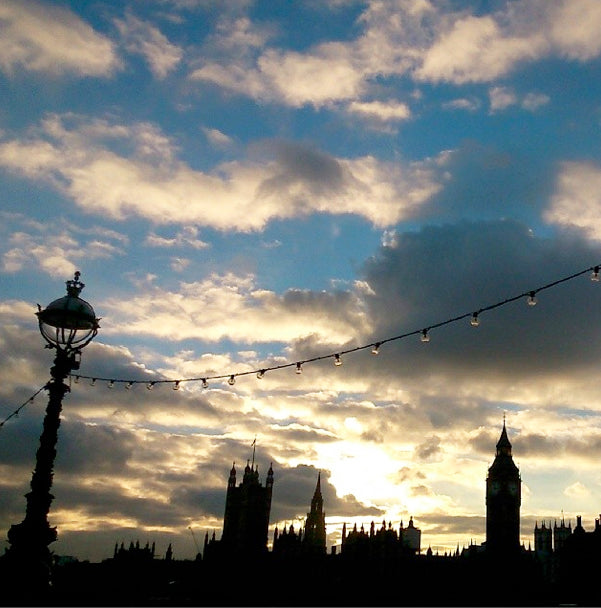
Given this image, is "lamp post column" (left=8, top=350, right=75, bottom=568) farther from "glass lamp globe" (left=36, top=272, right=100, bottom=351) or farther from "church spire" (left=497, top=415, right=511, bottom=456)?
"church spire" (left=497, top=415, right=511, bottom=456)

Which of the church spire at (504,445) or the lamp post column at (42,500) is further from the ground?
the church spire at (504,445)

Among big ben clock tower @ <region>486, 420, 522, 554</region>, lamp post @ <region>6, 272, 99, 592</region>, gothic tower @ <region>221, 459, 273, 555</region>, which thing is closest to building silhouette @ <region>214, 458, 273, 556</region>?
gothic tower @ <region>221, 459, 273, 555</region>

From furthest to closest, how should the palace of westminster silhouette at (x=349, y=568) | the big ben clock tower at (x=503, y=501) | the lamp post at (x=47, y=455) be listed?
the big ben clock tower at (x=503, y=501) < the palace of westminster silhouette at (x=349, y=568) < the lamp post at (x=47, y=455)

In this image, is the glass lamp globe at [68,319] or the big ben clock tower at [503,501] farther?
the big ben clock tower at [503,501]

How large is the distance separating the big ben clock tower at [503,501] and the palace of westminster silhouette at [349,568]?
0.71 ft

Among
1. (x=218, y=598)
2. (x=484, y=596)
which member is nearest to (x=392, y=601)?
(x=484, y=596)

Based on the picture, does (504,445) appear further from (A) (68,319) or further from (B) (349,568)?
(A) (68,319)

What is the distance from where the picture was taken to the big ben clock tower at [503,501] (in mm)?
146500

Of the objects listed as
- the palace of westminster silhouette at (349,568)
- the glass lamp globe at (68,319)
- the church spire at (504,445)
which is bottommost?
the palace of westminster silhouette at (349,568)

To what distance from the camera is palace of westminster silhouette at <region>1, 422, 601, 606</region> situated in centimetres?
9325

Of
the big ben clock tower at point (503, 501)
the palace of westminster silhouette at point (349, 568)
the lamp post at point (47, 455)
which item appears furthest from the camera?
the big ben clock tower at point (503, 501)

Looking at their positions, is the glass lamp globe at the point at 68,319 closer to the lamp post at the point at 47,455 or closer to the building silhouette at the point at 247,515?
the lamp post at the point at 47,455

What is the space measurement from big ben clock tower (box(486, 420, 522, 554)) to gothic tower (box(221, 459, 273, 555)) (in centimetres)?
4749

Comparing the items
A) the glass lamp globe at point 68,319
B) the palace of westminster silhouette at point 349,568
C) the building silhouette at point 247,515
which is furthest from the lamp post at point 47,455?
the building silhouette at point 247,515
